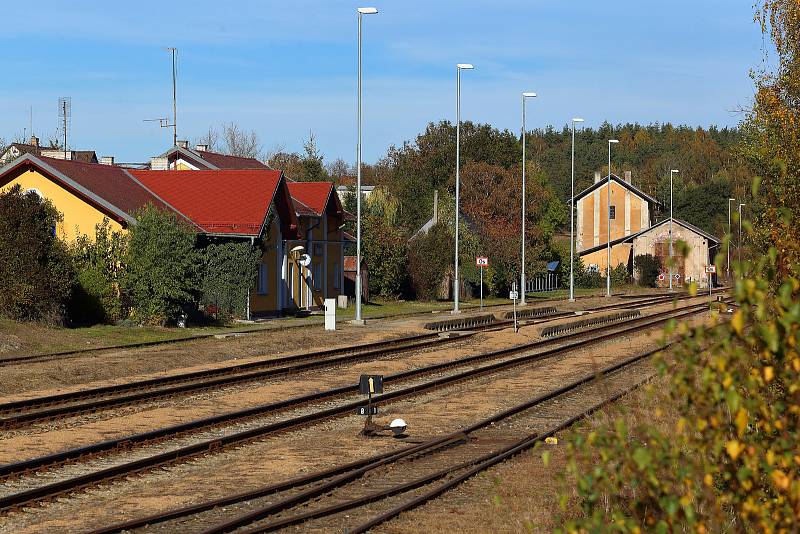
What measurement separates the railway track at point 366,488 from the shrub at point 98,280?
21877 millimetres

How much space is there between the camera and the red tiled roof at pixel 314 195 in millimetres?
51875

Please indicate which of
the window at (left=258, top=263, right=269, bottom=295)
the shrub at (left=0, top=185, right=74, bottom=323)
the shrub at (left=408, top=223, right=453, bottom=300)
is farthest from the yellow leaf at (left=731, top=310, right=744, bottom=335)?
the shrub at (left=408, top=223, right=453, bottom=300)

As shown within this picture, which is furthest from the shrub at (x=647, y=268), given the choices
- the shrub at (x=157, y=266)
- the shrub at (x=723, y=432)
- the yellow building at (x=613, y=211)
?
the shrub at (x=723, y=432)

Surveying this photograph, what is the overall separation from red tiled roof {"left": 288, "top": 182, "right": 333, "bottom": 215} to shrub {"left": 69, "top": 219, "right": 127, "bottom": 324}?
1420 cm

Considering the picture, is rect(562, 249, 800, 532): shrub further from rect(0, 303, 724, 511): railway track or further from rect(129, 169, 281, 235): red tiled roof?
rect(129, 169, 281, 235): red tiled roof

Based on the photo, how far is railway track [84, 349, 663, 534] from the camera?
10.9 meters

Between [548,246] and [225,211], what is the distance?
4837 centimetres

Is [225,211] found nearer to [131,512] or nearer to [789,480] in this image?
[131,512]

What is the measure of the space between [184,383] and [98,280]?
597 inches

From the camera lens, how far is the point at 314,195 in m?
52.7

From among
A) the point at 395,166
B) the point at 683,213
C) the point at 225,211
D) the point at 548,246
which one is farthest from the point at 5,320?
the point at 683,213

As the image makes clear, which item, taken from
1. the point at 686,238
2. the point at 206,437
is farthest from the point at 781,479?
the point at 686,238

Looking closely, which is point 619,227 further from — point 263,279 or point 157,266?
point 157,266

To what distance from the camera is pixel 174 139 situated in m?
68.8
